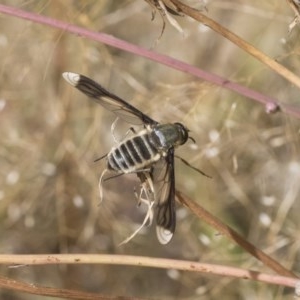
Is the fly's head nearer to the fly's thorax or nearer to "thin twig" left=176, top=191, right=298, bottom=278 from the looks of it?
the fly's thorax

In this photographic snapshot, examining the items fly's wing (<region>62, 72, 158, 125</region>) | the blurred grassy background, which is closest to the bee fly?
fly's wing (<region>62, 72, 158, 125</region>)

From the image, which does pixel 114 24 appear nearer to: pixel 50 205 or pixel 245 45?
pixel 50 205

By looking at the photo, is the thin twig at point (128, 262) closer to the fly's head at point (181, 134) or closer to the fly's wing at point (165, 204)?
the fly's wing at point (165, 204)

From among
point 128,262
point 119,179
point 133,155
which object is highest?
point 119,179

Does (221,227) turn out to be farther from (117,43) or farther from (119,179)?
(119,179)

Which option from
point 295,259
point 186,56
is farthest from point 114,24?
point 295,259

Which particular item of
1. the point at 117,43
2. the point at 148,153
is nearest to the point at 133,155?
the point at 148,153

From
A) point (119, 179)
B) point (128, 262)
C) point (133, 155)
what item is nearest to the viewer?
point (128, 262)
